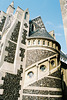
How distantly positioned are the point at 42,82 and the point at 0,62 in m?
4.69

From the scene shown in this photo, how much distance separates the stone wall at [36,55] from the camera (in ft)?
32.8

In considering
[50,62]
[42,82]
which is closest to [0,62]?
[42,82]

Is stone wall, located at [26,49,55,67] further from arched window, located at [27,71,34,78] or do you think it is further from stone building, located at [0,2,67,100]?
arched window, located at [27,71,34,78]

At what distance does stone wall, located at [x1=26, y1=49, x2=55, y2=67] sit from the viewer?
32.8ft

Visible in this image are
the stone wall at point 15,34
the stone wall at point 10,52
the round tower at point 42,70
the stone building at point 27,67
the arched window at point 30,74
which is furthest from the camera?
the stone wall at point 15,34

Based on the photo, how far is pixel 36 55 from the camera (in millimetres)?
10211

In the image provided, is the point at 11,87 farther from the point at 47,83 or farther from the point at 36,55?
the point at 36,55

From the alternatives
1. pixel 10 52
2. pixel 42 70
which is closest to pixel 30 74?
A: pixel 42 70

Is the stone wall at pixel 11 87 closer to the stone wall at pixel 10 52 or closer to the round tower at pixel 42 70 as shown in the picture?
the round tower at pixel 42 70

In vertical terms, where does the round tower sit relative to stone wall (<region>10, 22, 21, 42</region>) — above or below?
below

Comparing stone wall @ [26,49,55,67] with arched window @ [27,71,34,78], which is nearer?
arched window @ [27,71,34,78]

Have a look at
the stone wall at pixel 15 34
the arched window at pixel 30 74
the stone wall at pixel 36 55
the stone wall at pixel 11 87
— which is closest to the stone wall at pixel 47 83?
the arched window at pixel 30 74

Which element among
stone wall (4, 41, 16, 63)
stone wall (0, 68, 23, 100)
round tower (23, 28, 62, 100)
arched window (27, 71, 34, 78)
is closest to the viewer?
stone wall (0, 68, 23, 100)

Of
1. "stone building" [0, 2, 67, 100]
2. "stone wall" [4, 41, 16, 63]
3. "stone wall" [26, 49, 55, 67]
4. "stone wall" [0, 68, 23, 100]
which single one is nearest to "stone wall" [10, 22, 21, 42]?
"stone building" [0, 2, 67, 100]
